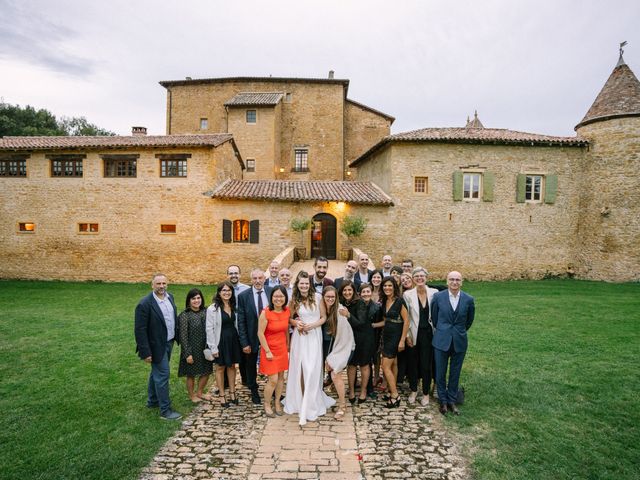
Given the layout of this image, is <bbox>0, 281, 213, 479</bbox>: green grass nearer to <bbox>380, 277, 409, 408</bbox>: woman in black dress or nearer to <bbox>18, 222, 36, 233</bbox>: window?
<bbox>380, 277, 409, 408</bbox>: woman in black dress

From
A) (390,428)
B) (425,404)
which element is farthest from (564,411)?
(390,428)

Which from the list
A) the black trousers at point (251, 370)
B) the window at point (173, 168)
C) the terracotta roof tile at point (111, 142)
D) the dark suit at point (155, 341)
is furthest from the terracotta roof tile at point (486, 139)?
the dark suit at point (155, 341)

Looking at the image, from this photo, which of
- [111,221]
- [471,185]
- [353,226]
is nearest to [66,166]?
[111,221]

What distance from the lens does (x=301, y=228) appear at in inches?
679

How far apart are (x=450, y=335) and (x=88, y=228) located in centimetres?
1932

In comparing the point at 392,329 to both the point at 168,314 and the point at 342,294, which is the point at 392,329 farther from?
the point at 168,314

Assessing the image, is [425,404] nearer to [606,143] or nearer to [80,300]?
[80,300]

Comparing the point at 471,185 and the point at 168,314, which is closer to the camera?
the point at 168,314

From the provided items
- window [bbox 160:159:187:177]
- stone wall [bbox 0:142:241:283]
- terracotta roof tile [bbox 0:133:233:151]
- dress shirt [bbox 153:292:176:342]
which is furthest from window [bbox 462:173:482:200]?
dress shirt [bbox 153:292:176:342]

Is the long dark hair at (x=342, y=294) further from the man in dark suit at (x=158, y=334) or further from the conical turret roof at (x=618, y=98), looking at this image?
the conical turret roof at (x=618, y=98)

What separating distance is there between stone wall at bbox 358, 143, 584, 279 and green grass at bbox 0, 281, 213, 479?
12603 millimetres

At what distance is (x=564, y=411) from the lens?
522cm

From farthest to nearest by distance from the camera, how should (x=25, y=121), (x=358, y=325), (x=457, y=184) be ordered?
1. (x=25, y=121)
2. (x=457, y=184)
3. (x=358, y=325)

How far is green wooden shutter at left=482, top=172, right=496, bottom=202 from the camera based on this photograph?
1800 centimetres
